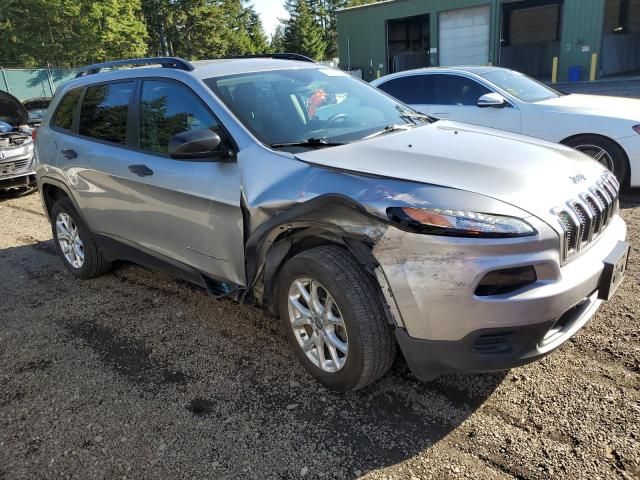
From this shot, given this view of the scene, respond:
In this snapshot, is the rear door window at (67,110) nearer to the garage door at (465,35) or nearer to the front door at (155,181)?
the front door at (155,181)

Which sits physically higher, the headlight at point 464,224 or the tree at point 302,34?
the tree at point 302,34

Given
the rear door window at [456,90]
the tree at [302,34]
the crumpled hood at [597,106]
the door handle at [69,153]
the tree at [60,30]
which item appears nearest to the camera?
the door handle at [69,153]

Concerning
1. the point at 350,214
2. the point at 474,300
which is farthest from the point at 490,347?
the point at 350,214

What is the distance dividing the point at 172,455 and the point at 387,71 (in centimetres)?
3110

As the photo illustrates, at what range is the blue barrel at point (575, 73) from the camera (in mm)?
24750

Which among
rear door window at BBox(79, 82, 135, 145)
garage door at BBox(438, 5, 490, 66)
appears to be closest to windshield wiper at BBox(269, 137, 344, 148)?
rear door window at BBox(79, 82, 135, 145)

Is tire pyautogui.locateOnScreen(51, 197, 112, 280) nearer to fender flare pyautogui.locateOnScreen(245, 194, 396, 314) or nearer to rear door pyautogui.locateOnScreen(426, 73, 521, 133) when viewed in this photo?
fender flare pyautogui.locateOnScreen(245, 194, 396, 314)

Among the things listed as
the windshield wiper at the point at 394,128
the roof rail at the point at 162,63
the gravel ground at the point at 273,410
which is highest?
the roof rail at the point at 162,63

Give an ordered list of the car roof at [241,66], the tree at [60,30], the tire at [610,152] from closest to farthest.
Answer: the car roof at [241,66], the tire at [610,152], the tree at [60,30]

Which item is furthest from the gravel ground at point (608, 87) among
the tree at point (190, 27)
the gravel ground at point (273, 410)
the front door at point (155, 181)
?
the tree at point (190, 27)

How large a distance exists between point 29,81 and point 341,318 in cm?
2795

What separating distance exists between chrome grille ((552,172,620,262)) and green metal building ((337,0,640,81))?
25.3 m

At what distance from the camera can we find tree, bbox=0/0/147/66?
96.3 ft

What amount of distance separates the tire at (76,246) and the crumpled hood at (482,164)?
2.67 meters
